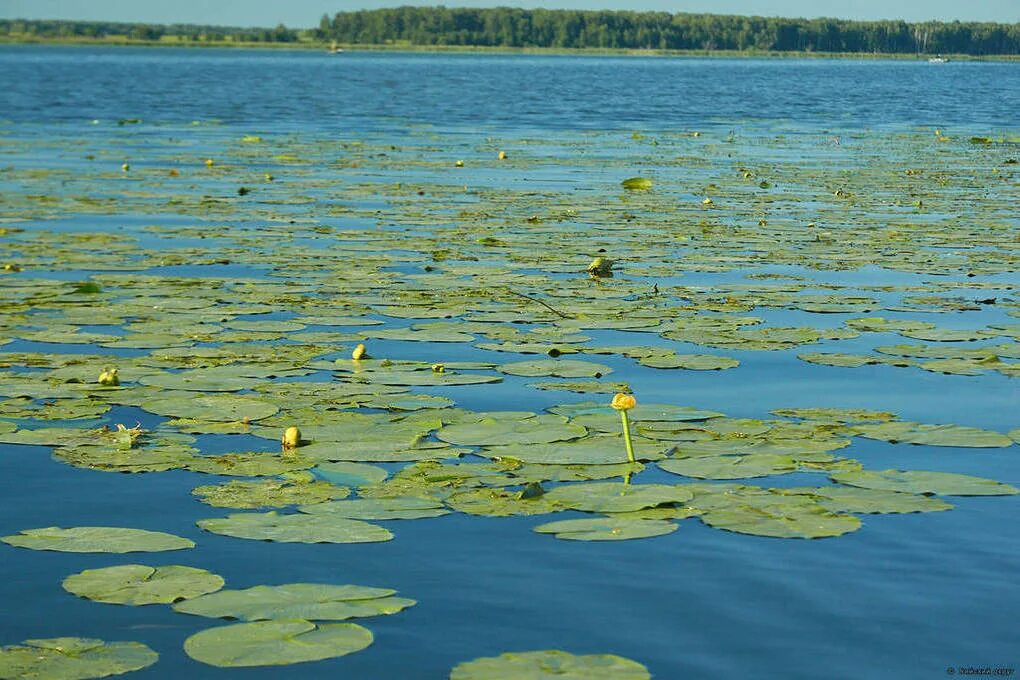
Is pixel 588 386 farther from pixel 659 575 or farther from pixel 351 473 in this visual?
pixel 659 575

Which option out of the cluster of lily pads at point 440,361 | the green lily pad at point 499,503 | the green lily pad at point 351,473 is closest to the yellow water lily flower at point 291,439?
the cluster of lily pads at point 440,361

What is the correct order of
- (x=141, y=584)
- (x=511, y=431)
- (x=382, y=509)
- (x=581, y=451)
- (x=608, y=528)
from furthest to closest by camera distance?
(x=511, y=431), (x=581, y=451), (x=382, y=509), (x=608, y=528), (x=141, y=584)

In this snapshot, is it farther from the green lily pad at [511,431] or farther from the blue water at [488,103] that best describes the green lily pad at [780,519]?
the blue water at [488,103]

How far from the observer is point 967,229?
13047 millimetres

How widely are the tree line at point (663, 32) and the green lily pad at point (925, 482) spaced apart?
6815 inches

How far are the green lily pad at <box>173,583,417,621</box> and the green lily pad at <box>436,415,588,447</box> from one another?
5.31 ft

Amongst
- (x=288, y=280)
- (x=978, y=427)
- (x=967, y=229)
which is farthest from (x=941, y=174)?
(x=978, y=427)

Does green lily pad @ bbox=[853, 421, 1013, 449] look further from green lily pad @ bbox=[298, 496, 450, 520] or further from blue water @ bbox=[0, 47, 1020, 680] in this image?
green lily pad @ bbox=[298, 496, 450, 520]

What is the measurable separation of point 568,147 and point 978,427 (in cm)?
2066

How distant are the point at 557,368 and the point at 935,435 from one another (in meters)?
1.99

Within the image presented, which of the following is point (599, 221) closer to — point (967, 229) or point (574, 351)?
point (967, 229)

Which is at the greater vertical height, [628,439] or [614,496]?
[628,439]

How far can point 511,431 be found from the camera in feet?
19.3

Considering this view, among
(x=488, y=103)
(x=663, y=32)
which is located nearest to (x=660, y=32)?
(x=663, y=32)
